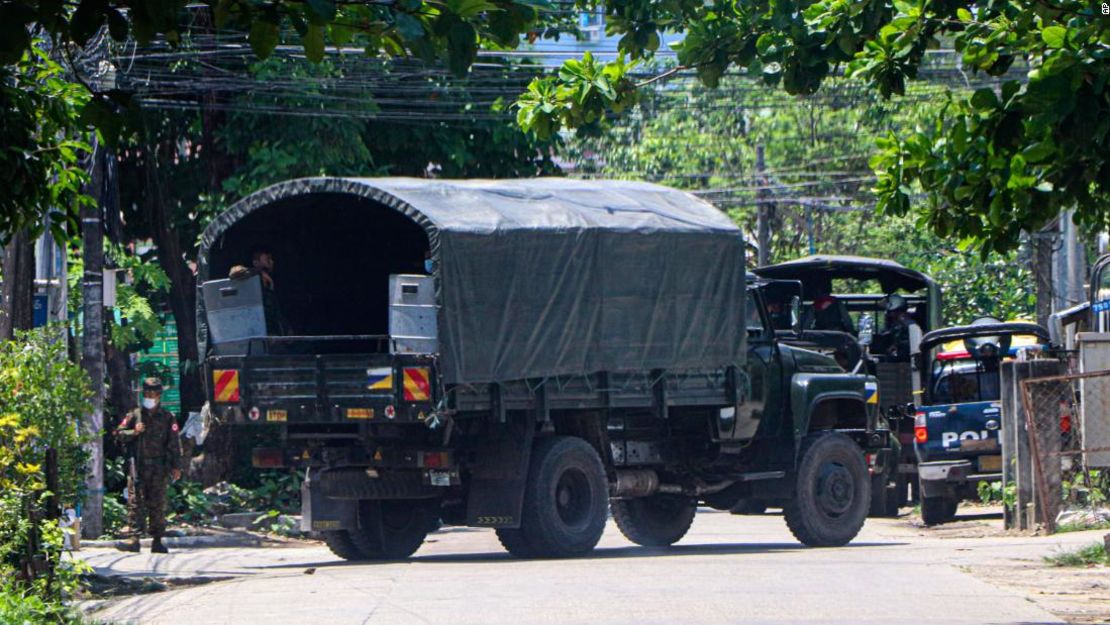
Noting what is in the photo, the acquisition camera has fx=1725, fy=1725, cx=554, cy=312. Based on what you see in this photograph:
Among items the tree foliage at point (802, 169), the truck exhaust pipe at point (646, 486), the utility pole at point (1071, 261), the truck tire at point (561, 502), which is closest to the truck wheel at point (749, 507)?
the truck exhaust pipe at point (646, 486)

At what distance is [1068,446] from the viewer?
19422mm

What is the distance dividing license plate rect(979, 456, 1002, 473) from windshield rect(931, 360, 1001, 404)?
1.18 m

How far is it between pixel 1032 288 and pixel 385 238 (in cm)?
2273

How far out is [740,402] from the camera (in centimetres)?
1739

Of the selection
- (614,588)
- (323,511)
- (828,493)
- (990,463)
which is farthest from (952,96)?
(990,463)

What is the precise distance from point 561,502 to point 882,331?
10260 mm

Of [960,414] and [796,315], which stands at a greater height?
[796,315]

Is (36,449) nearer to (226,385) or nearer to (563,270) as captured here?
(226,385)

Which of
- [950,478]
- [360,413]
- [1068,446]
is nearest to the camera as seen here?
[360,413]

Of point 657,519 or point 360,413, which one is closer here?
point 360,413

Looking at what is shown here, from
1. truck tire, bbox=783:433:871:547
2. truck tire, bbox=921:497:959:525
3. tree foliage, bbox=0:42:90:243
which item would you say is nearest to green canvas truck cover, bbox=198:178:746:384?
truck tire, bbox=783:433:871:547

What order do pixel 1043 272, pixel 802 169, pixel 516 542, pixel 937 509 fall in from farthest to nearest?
1. pixel 802 169
2. pixel 1043 272
3. pixel 937 509
4. pixel 516 542

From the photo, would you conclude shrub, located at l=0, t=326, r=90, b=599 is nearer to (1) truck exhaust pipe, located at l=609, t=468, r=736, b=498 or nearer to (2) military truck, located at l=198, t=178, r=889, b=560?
(2) military truck, located at l=198, t=178, r=889, b=560

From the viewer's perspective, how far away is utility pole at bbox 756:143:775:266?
39188mm
